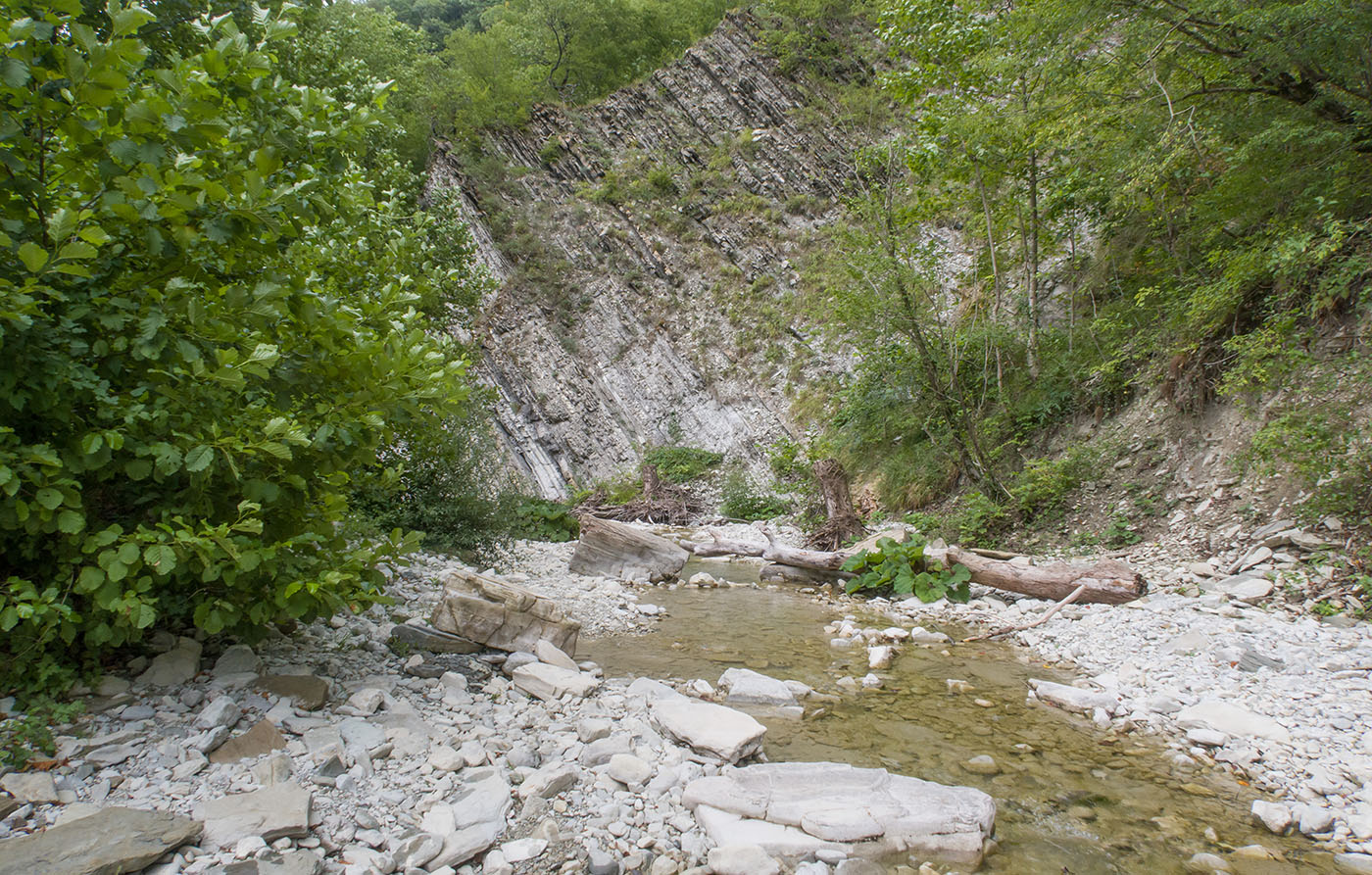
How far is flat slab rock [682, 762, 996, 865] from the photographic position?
2.72m

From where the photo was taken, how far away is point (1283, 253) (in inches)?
225

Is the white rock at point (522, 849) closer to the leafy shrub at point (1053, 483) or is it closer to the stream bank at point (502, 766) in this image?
the stream bank at point (502, 766)

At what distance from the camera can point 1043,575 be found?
6.67 meters

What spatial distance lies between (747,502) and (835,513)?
4.61 m

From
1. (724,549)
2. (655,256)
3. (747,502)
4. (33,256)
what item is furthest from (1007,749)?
(655,256)

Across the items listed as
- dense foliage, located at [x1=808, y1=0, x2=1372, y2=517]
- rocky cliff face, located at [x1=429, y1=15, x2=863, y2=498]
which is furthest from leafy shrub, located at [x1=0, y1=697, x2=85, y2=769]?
rocky cliff face, located at [x1=429, y1=15, x2=863, y2=498]

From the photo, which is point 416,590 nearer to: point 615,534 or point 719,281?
point 615,534

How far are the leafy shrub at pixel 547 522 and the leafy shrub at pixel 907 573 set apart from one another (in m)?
5.20

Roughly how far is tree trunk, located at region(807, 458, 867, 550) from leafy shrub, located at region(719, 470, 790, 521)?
3.46 m

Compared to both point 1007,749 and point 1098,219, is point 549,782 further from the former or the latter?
point 1098,219

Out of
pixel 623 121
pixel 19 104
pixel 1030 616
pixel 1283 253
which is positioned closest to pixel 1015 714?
pixel 1030 616

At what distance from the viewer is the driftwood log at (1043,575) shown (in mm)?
6070

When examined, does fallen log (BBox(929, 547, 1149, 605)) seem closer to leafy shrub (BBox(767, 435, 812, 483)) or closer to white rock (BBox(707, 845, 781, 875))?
white rock (BBox(707, 845, 781, 875))

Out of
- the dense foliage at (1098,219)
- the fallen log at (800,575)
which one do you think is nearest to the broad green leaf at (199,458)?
the fallen log at (800,575)
